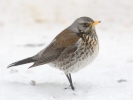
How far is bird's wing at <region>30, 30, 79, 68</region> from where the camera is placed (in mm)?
5977

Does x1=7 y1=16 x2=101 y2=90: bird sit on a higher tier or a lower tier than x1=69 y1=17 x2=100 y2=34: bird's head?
lower

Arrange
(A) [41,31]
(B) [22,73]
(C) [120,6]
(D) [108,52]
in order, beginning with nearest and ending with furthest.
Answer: (B) [22,73] < (D) [108,52] < (A) [41,31] < (C) [120,6]

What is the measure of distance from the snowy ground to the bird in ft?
1.15

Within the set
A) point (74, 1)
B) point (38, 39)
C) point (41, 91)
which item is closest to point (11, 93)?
point (41, 91)

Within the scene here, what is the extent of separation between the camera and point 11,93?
5.69 metres

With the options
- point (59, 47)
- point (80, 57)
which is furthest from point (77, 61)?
point (59, 47)

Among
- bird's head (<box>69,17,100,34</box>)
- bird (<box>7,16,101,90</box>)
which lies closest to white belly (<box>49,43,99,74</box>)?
bird (<box>7,16,101,90</box>)

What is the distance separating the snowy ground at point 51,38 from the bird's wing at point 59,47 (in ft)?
1.24

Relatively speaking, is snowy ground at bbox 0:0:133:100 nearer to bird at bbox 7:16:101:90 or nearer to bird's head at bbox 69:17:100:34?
bird at bbox 7:16:101:90

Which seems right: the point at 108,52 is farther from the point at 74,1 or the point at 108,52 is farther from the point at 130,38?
the point at 74,1

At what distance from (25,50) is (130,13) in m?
2.71

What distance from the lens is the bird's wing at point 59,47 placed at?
235 inches

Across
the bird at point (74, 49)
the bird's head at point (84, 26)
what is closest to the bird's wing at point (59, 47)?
the bird at point (74, 49)

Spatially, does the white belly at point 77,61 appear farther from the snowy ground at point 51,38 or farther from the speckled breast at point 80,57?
the snowy ground at point 51,38
